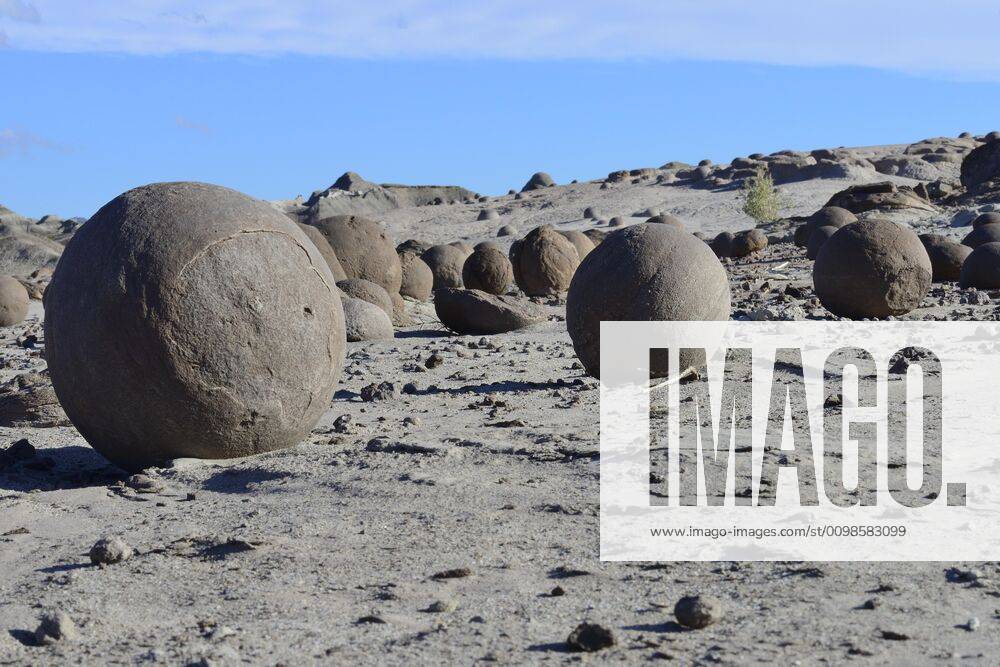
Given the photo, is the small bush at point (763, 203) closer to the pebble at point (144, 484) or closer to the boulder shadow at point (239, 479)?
the boulder shadow at point (239, 479)

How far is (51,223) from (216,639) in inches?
1991

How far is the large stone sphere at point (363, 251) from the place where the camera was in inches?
685

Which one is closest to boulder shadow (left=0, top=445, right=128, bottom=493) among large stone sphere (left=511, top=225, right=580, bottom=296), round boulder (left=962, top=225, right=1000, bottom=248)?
large stone sphere (left=511, top=225, right=580, bottom=296)

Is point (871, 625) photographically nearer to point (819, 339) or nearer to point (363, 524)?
point (363, 524)

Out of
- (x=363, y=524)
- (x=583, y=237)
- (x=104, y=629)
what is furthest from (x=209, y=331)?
(x=583, y=237)

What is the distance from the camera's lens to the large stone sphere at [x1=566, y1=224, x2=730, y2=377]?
30.9ft

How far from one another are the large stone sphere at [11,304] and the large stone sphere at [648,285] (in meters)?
12.0

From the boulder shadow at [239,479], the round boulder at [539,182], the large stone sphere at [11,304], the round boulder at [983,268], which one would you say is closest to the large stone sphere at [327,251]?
the large stone sphere at [11,304]

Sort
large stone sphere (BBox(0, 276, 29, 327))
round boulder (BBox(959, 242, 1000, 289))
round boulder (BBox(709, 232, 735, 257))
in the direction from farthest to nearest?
round boulder (BBox(709, 232, 735, 257)) → large stone sphere (BBox(0, 276, 29, 327)) → round boulder (BBox(959, 242, 1000, 289))

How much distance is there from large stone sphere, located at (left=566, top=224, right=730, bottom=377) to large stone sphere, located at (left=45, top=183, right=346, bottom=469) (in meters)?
3.05

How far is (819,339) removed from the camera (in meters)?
12.1

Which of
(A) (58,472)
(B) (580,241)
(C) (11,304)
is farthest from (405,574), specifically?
(B) (580,241)

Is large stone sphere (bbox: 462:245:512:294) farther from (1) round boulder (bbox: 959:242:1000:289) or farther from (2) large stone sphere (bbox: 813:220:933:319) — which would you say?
(1) round boulder (bbox: 959:242:1000:289)
